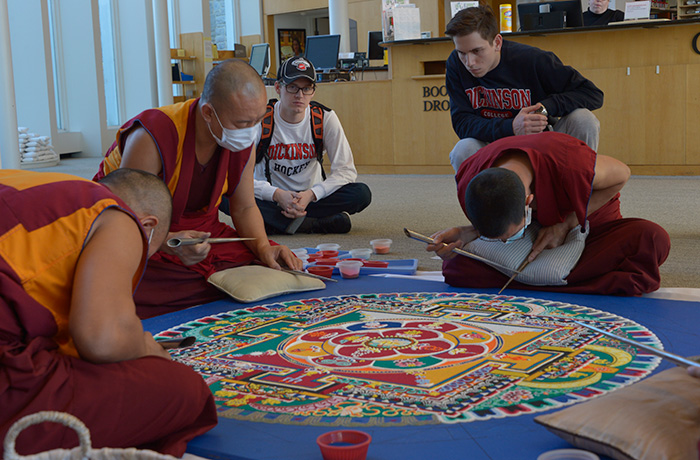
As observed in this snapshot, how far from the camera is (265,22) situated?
14.6 m

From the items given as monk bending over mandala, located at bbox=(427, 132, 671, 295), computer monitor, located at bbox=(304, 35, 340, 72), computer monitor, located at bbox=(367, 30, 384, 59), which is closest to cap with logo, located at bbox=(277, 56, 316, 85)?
monk bending over mandala, located at bbox=(427, 132, 671, 295)

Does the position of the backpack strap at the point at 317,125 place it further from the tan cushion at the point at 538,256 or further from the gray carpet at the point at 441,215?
the tan cushion at the point at 538,256

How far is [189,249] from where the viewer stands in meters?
2.55

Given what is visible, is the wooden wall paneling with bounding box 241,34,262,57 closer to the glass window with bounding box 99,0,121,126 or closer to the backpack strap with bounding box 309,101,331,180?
the glass window with bounding box 99,0,121,126

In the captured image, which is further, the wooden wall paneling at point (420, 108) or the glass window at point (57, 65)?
the glass window at point (57, 65)

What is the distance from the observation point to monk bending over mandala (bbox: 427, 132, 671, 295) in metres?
2.64

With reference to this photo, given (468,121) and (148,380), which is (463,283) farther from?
(148,380)

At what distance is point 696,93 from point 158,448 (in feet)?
19.5

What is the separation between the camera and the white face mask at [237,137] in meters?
2.56

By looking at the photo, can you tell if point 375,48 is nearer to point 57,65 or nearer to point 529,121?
point 57,65

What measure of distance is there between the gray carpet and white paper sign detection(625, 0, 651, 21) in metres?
1.37

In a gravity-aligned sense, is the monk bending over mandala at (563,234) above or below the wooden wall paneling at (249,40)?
below

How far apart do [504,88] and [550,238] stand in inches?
49.8

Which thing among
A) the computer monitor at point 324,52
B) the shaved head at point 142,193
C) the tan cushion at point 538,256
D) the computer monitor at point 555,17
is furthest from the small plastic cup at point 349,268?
the computer monitor at point 324,52
